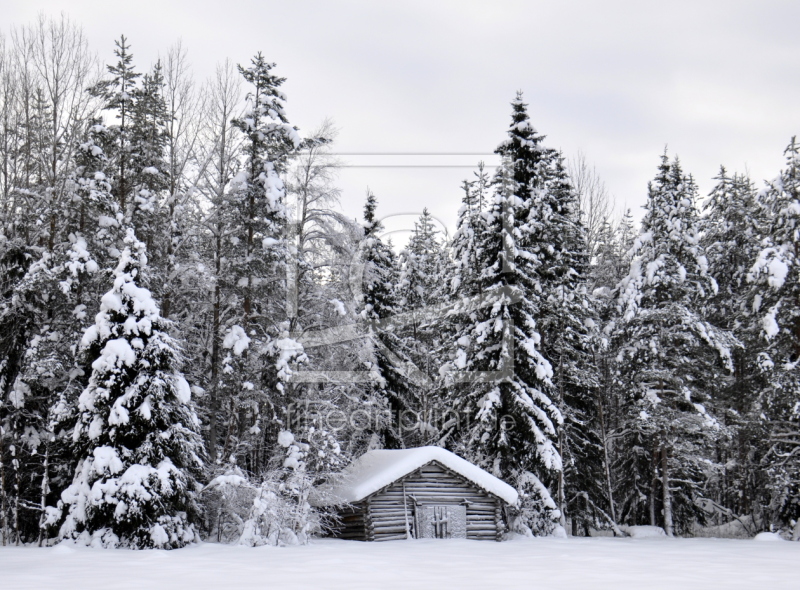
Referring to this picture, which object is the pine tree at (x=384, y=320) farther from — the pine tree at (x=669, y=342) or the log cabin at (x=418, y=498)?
the pine tree at (x=669, y=342)

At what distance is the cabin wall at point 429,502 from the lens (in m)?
28.6

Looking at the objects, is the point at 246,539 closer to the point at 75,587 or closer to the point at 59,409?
the point at 59,409

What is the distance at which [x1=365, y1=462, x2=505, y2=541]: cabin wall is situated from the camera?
28.6 m

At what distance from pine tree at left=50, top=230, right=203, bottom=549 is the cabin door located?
9.89 m

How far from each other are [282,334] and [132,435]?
18.9ft

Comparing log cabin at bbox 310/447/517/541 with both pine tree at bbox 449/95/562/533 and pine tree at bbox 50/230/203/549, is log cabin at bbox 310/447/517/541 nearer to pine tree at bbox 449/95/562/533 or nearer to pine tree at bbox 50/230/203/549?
pine tree at bbox 449/95/562/533

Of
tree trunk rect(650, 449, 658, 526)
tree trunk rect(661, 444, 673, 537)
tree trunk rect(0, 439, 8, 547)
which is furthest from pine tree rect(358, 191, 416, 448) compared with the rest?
tree trunk rect(0, 439, 8, 547)

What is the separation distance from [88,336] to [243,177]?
7.56 meters

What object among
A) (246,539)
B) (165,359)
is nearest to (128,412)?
(165,359)

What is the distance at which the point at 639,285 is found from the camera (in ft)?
113

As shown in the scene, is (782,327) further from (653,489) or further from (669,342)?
(653,489)

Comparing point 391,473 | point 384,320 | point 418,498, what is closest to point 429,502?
point 418,498

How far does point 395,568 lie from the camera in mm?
18172

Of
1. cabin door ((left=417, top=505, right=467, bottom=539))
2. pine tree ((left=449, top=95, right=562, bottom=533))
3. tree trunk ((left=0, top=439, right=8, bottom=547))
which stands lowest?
cabin door ((left=417, top=505, right=467, bottom=539))
